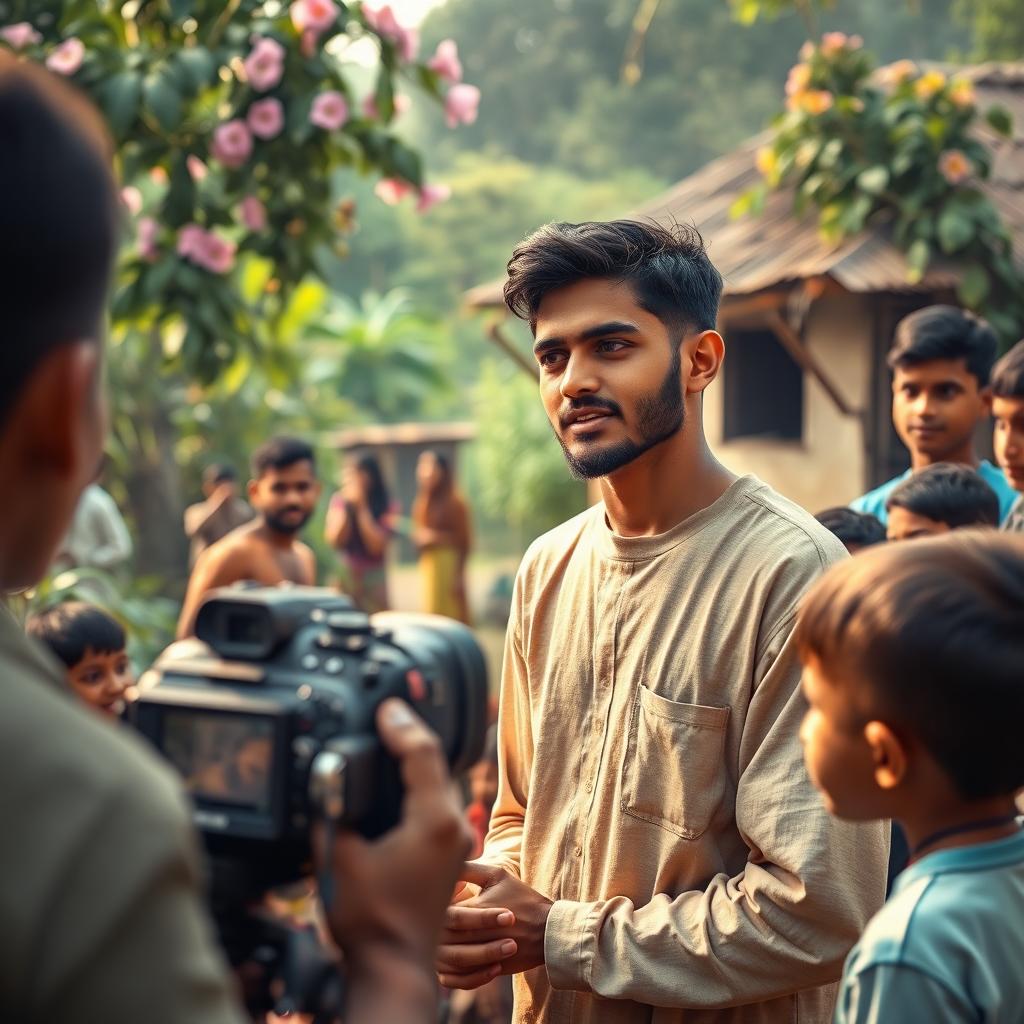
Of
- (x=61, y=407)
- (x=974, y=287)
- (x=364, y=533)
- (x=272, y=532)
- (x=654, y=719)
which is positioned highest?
(x=61, y=407)

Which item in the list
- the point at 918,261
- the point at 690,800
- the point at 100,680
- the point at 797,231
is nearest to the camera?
the point at 690,800

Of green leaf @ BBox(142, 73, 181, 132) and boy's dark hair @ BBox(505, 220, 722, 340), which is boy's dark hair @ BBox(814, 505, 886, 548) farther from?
green leaf @ BBox(142, 73, 181, 132)

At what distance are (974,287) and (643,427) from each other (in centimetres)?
547

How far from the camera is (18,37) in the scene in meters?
4.53

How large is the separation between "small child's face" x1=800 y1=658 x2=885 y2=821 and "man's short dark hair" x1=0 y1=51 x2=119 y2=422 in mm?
991

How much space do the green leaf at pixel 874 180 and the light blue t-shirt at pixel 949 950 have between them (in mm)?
6414

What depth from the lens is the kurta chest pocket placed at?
→ 2.07 m

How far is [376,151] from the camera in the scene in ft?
16.7

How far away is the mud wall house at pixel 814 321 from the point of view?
7699mm

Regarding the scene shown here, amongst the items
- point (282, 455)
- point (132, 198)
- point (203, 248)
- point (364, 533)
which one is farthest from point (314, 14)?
point (364, 533)

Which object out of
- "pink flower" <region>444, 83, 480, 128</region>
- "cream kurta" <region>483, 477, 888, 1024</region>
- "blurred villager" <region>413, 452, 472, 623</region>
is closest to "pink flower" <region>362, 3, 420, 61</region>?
"pink flower" <region>444, 83, 480, 128</region>

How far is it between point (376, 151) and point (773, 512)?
3312 millimetres

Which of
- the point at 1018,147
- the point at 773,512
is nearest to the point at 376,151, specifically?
the point at 773,512

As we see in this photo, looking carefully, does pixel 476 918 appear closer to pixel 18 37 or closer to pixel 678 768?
pixel 678 768
